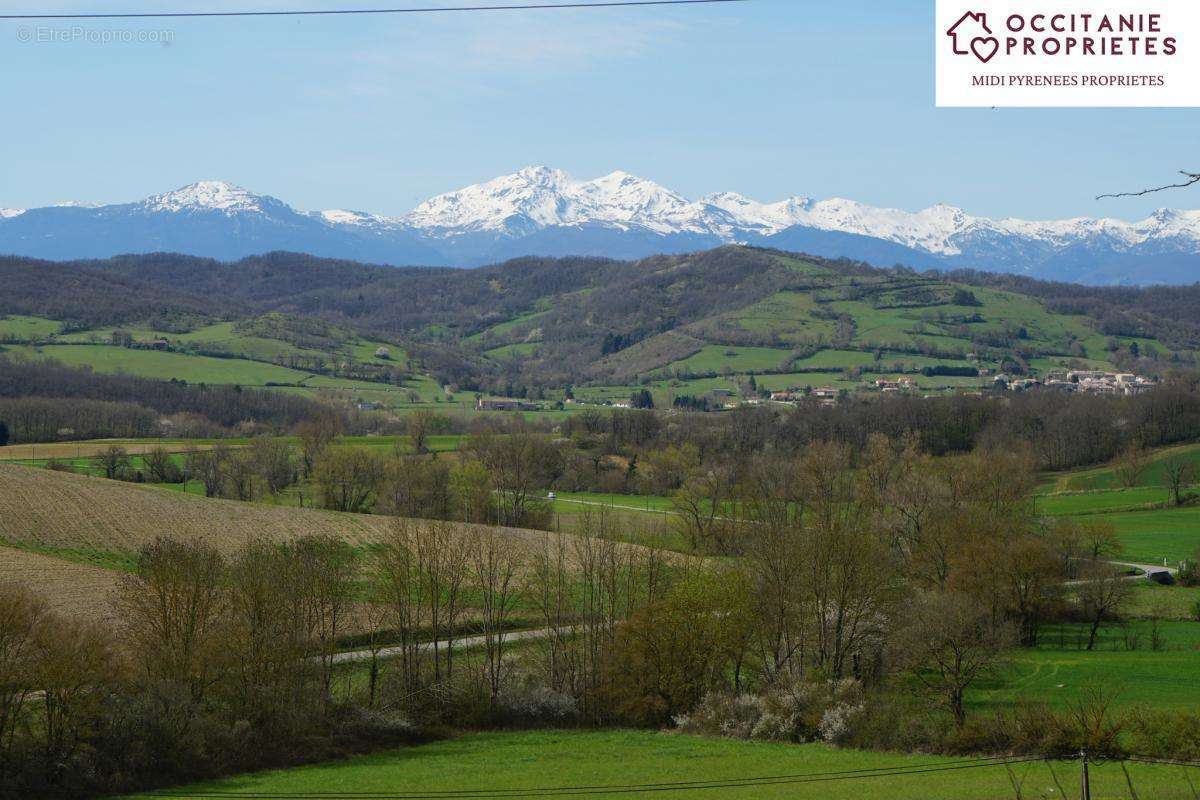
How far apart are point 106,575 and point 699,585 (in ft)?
82.3

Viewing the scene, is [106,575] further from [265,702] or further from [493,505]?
[493,505]

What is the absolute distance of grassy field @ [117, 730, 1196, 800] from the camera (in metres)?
27.6

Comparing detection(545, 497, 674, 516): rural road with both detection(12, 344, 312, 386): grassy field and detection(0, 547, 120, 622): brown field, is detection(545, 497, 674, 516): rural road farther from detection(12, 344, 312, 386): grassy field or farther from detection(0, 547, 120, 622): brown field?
detection(12, 344, 312, 386): grassy field

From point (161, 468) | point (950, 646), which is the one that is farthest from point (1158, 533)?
point (161, 468)

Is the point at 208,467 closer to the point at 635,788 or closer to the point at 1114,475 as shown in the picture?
the point at 635,788

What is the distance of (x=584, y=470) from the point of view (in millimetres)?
101375

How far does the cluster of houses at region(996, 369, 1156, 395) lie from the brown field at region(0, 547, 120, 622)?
121 m

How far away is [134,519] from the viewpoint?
57688 millimetres

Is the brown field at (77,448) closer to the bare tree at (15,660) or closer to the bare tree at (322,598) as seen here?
the bare tree at (322,598)

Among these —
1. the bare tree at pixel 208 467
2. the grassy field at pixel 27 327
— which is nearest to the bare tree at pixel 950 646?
the bare tree at pixel 208 467

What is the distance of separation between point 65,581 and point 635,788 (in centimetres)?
2775

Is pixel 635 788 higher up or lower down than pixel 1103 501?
higher up

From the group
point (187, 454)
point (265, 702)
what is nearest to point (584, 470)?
point (187, 454)

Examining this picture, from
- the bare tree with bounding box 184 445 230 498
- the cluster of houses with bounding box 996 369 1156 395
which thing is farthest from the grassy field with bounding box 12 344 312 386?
the cluster of houses with bounding box 996 369 1156 395
